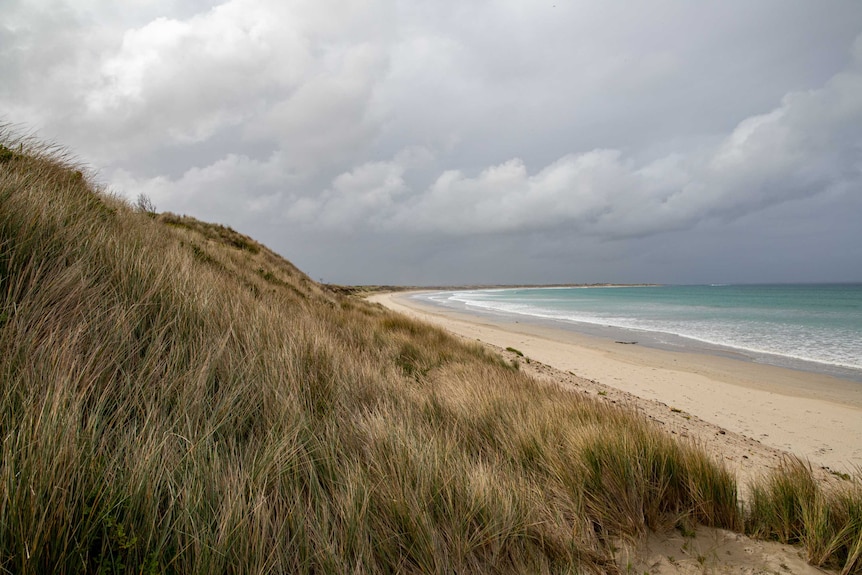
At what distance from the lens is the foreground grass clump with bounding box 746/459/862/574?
207 centimetres

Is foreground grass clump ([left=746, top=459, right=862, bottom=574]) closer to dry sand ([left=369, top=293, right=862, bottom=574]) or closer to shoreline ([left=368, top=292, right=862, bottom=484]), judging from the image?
dry sand ([left=369, top=293, right=862, bottom=574])

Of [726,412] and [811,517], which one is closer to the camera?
[811,517]

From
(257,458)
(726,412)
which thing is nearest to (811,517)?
(257,458)

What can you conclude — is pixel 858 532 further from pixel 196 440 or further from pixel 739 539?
pixel 196 440

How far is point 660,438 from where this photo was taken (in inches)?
119

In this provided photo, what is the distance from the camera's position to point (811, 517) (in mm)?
2230

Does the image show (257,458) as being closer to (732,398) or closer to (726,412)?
(726,412)

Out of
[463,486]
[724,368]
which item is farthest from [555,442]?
[724,368]

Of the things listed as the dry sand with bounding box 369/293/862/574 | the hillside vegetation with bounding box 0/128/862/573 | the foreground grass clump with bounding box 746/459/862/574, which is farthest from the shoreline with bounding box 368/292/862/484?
the hillside vegetation with bounding box 0/128/862/573

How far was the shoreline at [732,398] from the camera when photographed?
5629mm

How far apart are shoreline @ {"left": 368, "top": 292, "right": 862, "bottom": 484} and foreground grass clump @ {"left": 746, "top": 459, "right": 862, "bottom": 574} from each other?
0.67m

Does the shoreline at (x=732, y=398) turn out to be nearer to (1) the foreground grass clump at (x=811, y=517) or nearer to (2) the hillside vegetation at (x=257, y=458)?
(1) the foreground grass clump at (x=811, y=517)

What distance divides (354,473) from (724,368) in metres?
13.9

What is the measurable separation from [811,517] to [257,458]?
3423 mm
